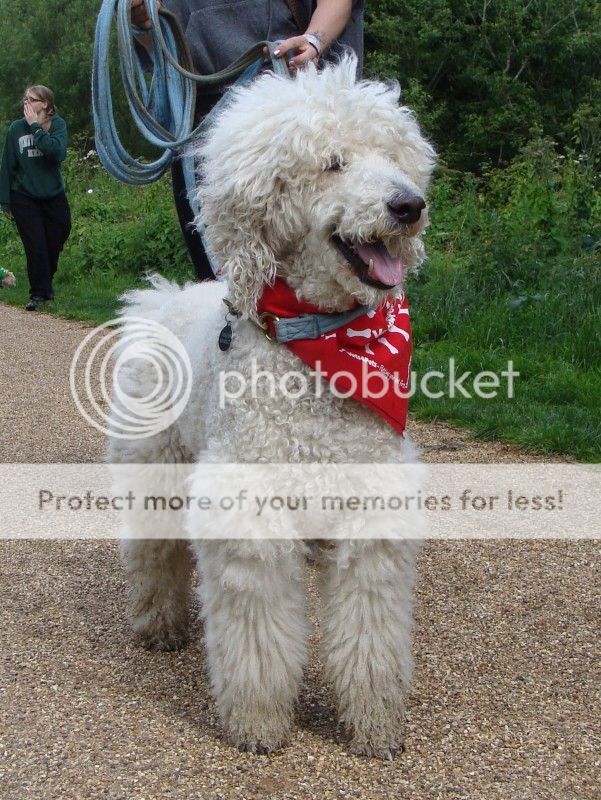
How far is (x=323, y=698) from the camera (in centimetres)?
290

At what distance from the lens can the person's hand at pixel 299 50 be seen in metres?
3.19

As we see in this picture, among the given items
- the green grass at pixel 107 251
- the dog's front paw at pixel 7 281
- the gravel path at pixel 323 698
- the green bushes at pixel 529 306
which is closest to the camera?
the gravel path at pixel 323 698

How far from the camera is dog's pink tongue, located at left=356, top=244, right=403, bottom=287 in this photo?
2.42 m

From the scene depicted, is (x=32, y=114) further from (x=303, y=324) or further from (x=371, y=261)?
(x=371, y=261)

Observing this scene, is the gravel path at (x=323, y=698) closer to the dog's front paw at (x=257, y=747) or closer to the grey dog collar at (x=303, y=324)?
the dog's front paw at (x=257, y=747)

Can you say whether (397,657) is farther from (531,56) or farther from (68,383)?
(531,56)

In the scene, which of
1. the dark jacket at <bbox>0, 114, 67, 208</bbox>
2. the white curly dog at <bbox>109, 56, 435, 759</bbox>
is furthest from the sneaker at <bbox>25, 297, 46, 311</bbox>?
the white curly dog at <bbox>109, 56, 435, 759</bbox>

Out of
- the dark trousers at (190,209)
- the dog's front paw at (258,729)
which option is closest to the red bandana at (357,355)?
the dog's front paw at (258,729)

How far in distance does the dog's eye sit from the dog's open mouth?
0.52ft

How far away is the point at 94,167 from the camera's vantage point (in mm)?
16438

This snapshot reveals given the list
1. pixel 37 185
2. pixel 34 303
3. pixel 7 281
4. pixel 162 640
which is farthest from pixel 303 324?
pixel 7 281

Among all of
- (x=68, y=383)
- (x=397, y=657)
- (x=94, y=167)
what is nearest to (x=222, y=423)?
(x=397, y=657)

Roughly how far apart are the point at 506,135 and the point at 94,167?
8572 mm

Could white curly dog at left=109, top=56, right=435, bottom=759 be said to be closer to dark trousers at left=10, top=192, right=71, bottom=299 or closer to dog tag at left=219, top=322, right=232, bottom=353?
dog tag at left=219, top=322, right=232, bottom=353
